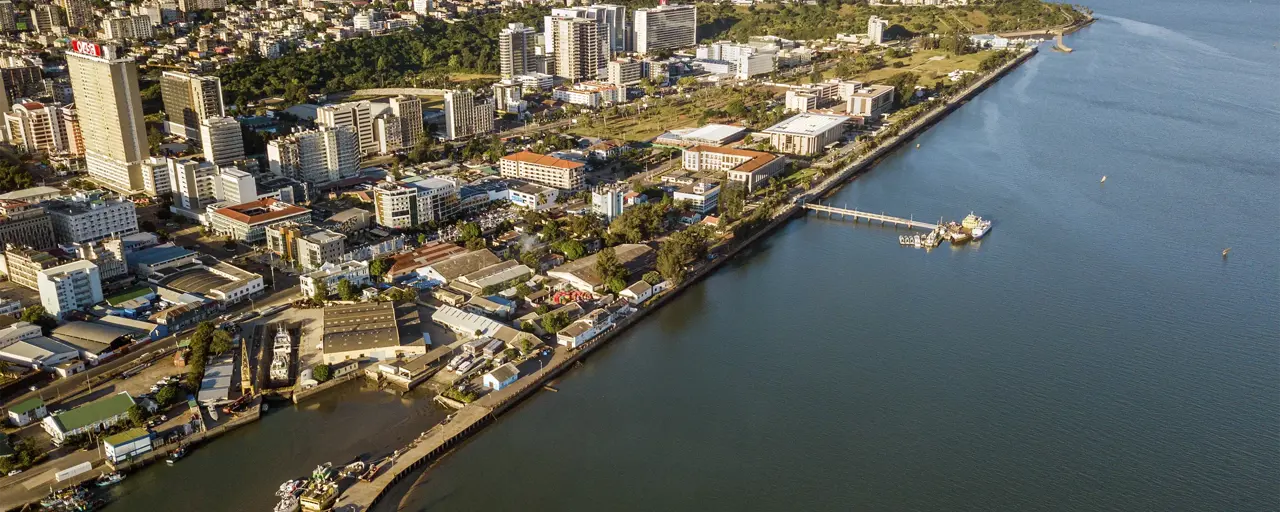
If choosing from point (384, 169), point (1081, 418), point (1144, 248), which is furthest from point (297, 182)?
point (1144, 248)

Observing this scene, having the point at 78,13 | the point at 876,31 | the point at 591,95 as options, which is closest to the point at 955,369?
the point at 591,95

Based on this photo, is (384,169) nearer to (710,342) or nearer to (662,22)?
(710,342)

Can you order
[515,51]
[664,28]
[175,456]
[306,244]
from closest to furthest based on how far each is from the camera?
[175,456], [306,244], [515,51], [664,28]

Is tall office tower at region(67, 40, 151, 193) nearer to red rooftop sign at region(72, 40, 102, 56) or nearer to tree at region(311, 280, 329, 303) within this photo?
red rooftop sign at region(72, 40, 102, 56)

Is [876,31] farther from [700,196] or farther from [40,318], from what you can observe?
[40,318]

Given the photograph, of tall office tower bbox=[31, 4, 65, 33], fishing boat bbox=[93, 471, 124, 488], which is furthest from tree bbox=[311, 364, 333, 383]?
tall office tower bbox=[31, 4, 65, 33]
